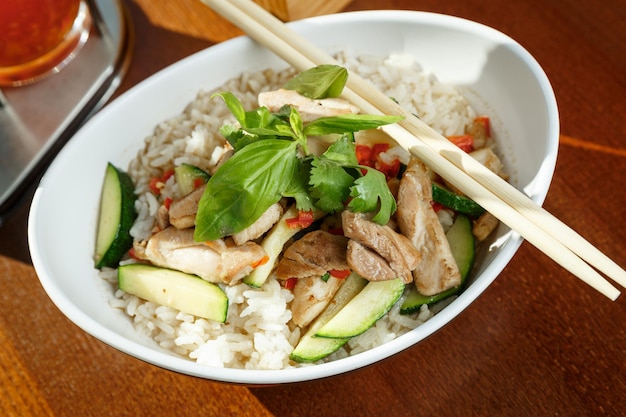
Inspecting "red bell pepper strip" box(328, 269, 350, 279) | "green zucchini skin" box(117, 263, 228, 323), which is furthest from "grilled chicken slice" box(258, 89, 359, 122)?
"green zucchini skin" box(117, 263, 228, 323)

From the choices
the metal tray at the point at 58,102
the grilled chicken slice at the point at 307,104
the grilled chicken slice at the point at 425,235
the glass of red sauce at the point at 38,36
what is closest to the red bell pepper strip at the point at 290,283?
the grilled chicken slice at the point at 425,235

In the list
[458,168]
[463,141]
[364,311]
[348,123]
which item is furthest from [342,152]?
[463,141]

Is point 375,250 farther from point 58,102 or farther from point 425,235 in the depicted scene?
point 58,102

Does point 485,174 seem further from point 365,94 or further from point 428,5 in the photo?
point 428,5

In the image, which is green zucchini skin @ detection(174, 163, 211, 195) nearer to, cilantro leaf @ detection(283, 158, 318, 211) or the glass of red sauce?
cilantro leaf @ detection(283, 158, 318, 211)

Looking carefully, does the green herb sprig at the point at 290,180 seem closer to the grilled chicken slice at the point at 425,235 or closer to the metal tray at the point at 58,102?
the grilled chicken slice at the point at 425,235
